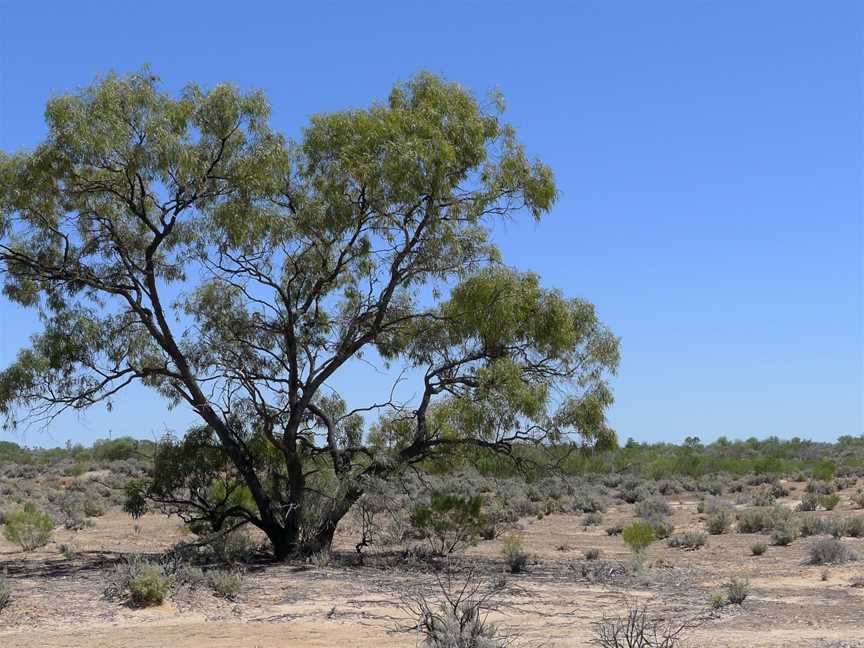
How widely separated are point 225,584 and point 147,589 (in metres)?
1.15

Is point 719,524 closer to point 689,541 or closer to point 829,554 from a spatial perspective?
point 689,541

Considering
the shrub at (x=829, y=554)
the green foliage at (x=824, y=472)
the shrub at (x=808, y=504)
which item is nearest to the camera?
the shrub at (x=829, y=554)

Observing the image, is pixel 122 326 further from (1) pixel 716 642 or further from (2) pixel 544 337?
(1) pixel 716 642

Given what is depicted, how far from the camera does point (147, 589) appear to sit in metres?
12.9

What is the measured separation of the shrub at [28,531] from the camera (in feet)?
69.6

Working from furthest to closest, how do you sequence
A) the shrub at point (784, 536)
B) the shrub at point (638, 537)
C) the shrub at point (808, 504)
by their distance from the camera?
the shrub at point (808, 504) < the shrub at point (784, 536) < the shrub at point (638, 537)

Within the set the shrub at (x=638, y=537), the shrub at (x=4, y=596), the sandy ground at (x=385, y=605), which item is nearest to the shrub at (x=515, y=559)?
the sandy ground at (x=385, y=605)

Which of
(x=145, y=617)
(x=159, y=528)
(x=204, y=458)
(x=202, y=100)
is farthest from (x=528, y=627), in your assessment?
(x=159, y=528)

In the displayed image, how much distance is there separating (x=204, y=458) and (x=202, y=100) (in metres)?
6.49

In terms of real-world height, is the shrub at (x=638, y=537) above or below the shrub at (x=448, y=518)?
below

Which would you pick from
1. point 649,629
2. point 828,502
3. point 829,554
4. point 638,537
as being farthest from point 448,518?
point 828,502

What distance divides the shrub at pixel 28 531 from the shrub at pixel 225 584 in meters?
8.80

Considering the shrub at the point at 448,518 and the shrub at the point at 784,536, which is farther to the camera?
the shrub at the point at 784,536

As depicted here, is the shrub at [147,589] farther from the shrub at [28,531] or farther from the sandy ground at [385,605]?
the shrub at [28,531]
